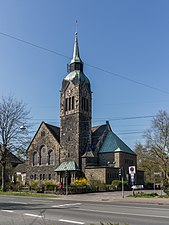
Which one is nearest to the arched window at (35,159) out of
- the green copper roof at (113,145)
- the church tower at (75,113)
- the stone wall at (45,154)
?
the stone wall at (45,154)

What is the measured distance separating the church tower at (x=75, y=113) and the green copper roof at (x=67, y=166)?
614mm

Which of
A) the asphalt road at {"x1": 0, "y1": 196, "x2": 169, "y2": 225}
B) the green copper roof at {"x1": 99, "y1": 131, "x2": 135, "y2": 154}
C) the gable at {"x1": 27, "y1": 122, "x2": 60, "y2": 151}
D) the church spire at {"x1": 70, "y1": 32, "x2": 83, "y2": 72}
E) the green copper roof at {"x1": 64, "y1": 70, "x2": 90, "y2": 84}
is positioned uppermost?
the church spire at {"x1": 70, "y1": 32, "x2": 83, "y2": 72}

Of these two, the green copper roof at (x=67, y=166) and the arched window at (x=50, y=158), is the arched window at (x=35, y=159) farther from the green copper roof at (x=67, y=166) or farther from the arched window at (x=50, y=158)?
the green copper roof at (x=67, y=166)

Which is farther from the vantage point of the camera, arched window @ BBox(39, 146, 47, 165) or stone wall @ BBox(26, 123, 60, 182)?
arched window @ BBox(39, 146, 47, 165)

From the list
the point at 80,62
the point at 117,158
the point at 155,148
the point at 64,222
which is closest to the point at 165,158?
the point at 155,148

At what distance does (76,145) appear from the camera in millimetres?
57906

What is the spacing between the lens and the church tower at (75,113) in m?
58.5

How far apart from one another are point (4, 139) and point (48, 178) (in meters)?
22.2

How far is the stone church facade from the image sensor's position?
56531 millimetres

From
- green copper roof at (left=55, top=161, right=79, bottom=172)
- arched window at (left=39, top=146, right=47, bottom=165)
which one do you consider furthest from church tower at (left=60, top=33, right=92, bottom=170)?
arched window at (left=39, top=146, right=47, bottom=165)

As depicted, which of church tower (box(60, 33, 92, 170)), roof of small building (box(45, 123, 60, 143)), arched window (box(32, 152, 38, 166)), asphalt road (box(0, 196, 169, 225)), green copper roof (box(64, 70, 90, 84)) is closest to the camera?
asphalt road (box(0, 196, 169, 225))

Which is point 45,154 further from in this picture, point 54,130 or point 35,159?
point 54,130

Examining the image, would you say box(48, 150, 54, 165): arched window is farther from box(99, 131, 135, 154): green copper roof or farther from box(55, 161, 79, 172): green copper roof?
box(99, 131, 135, 154): green copper roof

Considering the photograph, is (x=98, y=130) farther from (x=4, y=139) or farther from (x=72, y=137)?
(x=4, y=139)
